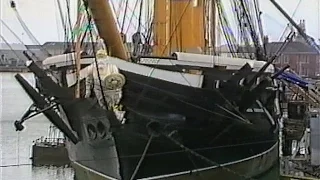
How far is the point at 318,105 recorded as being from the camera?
34.8 feet

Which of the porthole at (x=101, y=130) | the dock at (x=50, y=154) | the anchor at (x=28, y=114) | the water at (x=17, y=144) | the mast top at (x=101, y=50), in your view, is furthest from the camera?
the dock at (x=50, y=154)

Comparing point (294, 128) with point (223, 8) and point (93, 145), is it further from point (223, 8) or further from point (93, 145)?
point (93, 145)

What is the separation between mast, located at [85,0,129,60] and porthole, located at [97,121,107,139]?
76 centimetres

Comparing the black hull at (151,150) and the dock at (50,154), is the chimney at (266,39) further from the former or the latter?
the dock at (50,154)

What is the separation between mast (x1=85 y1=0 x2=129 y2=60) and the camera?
7.06 m

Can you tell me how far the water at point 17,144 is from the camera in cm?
1241

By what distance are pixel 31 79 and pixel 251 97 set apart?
2764 millimetres

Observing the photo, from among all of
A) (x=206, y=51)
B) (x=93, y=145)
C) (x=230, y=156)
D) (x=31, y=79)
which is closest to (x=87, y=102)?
(x=93, y=145)

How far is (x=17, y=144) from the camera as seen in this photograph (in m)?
16.8

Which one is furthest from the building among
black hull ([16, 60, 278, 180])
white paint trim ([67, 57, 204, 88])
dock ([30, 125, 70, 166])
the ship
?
dock ([30, 125, 70, 166])

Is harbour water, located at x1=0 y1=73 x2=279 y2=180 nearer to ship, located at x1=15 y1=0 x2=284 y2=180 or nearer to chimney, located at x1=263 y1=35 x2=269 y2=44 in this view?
ship, located at x1=15 y1=0 x2=284 y2=180

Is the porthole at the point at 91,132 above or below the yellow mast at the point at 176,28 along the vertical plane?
below

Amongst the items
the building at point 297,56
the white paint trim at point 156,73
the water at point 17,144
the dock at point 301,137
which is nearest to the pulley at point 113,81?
the white paint trim at point 156,73

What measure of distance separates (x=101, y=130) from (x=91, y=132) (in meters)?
0.37
